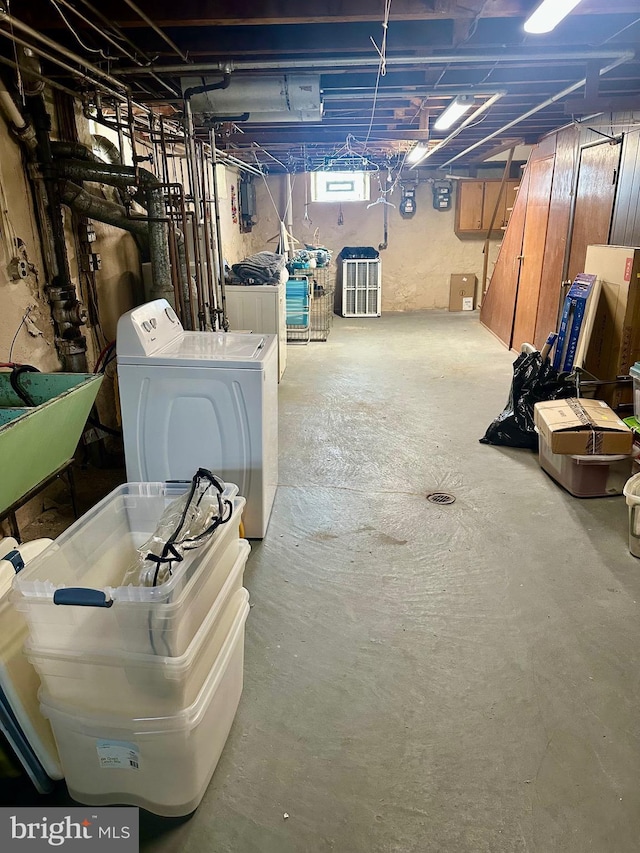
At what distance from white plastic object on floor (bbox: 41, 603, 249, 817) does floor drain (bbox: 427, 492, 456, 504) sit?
197 cm

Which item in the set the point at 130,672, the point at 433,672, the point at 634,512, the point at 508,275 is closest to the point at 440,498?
the point at 634,512

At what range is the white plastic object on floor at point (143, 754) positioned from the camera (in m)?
1.35

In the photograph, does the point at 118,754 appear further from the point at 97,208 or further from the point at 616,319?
the point at 616,319

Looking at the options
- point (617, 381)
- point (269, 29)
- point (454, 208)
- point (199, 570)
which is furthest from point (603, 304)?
point (454, 208)

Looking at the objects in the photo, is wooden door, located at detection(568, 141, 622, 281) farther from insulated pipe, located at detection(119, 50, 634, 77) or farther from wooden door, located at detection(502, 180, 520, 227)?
wooden door, located at detection(502, 180, 520, 227)

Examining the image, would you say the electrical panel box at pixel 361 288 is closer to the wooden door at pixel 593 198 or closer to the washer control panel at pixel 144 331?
the wooden door at pixel 593 198

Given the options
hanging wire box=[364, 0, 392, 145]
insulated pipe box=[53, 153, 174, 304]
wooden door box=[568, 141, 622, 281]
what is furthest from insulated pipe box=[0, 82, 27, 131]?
wooden door box=[568, 141, 622, 281]

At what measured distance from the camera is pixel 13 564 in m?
1.48

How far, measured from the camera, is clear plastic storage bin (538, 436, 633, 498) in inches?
123

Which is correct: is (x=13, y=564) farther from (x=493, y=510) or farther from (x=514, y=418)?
(x=514, y=418)

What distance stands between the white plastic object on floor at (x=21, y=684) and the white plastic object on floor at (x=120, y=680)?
0.09m

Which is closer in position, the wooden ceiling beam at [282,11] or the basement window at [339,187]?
the wooden ceiling beam at [282,11]

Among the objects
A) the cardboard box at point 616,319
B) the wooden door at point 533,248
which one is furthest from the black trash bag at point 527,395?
the wooden door at point 533,248
